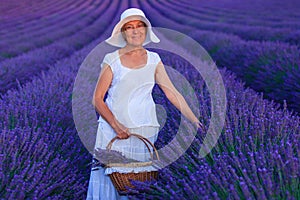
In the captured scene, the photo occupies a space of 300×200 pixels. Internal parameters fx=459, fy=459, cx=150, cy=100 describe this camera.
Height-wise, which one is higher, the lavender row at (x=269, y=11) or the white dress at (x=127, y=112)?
the lavender row at (x=269, y=11)

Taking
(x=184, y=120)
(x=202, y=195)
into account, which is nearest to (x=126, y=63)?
(x=184, y=120)

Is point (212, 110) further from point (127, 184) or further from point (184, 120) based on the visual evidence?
point (127, 184)

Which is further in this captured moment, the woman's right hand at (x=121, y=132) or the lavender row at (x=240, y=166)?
the woman's right hand at (x=121, y=132)

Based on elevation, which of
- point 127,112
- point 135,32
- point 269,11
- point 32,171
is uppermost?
point 269,11

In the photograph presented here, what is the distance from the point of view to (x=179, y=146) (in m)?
2.14

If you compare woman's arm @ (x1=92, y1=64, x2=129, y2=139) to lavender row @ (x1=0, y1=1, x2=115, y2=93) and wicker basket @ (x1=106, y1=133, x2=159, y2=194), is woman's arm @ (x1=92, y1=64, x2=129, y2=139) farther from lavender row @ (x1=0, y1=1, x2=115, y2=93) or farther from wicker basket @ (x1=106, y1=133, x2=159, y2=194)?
lavender row @ (x1=0, y1=1, x2=115, y2=93)

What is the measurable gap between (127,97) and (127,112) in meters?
0.08

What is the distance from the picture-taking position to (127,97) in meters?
2.35

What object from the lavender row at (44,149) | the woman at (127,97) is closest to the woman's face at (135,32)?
the woman at (127,97)

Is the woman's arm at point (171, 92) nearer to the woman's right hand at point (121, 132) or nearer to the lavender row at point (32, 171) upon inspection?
the woman's right hand at point (121, 132)

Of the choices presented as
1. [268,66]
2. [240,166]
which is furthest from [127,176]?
[268,66]

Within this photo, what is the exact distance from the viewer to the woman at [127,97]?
7.55 ft

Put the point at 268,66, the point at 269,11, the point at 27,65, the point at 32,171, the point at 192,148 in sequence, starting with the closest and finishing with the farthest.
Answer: the point at 32,171, the point at 192,148, the point at 268,66, the point at 27,65, the point at 269,11

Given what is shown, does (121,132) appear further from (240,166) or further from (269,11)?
(269,11)
